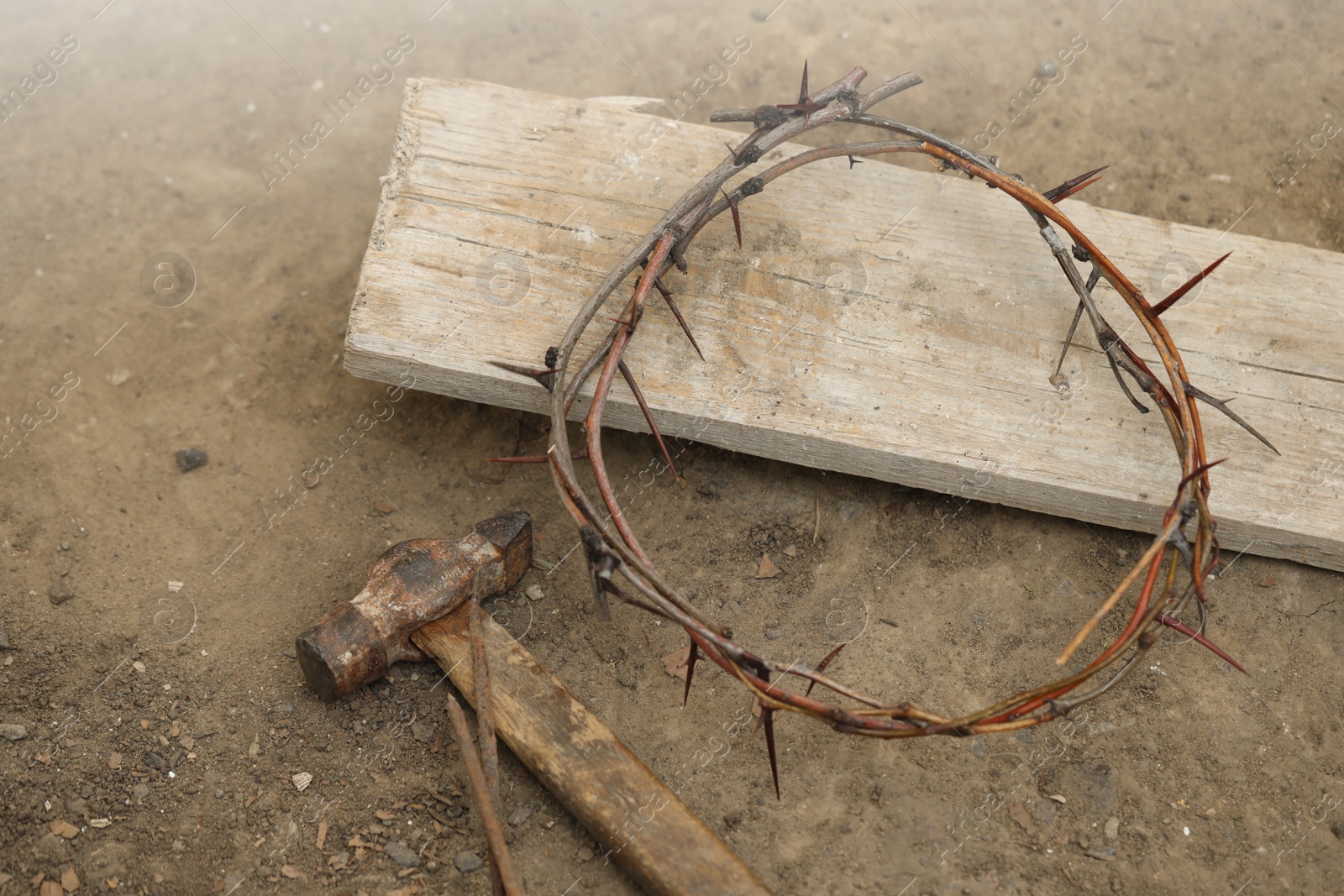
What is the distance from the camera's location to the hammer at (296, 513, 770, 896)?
2.09 meters

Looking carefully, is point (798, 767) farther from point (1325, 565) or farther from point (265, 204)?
point (265, 204)

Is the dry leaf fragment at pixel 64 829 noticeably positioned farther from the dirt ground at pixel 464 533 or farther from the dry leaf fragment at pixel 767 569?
the dry leaf fragment at pixel 767 569

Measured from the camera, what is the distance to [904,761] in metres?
2.53

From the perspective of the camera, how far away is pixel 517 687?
7.84ft

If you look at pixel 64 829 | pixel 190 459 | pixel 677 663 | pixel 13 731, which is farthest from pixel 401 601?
pixel 190 459

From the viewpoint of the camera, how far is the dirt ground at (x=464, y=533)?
2.40 meters

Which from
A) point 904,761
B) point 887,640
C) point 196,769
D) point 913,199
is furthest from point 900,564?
point 196,769

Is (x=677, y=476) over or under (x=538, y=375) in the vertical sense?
under

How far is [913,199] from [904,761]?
5.88 ft

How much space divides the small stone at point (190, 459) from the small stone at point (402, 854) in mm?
1544

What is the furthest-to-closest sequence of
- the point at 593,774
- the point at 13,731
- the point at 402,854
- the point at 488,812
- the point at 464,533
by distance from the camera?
the point at 464,533
the point at 13,731
the point at 402,854
the point at 593,774
the point at 488,812

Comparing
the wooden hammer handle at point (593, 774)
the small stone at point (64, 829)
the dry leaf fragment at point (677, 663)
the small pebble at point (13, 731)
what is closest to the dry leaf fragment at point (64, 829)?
the small stone at point (64, 829)

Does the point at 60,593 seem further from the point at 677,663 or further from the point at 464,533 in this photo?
the point at 677,663

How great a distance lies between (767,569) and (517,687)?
2.99 ft
